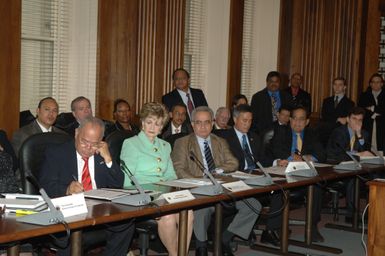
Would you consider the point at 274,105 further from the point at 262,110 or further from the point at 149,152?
the point at 149,152

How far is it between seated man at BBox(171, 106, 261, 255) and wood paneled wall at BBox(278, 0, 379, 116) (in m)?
4.88

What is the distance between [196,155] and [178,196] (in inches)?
52.0

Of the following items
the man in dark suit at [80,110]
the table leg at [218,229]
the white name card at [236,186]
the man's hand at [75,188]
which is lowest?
the table leg at [218,229]

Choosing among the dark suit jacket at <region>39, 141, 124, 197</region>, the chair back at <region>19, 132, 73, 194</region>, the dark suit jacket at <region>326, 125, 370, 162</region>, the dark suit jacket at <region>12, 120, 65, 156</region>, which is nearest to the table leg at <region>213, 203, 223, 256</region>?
the dark suit jacket at <region>39, 141, 124, 197</region>

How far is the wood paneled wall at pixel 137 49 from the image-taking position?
22.9 ft

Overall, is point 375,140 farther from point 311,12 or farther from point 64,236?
point 64,236

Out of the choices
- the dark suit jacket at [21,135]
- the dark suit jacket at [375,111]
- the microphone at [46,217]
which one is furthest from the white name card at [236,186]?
the dark suit jacket at [375,111]

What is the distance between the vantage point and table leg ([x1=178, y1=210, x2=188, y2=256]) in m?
4.21

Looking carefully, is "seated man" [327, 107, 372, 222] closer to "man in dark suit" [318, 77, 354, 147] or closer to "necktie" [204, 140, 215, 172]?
"man in dark suit" [318, 77, 354, 147]

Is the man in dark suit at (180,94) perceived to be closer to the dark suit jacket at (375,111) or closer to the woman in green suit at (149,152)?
the woman in green suit at (149,152)

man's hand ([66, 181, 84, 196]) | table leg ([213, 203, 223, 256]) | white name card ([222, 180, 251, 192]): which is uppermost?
man's hand ([66, 181, 84, 196])

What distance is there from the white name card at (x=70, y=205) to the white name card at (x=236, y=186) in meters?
1.26

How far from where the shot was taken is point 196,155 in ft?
16.8

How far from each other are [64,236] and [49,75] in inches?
129
